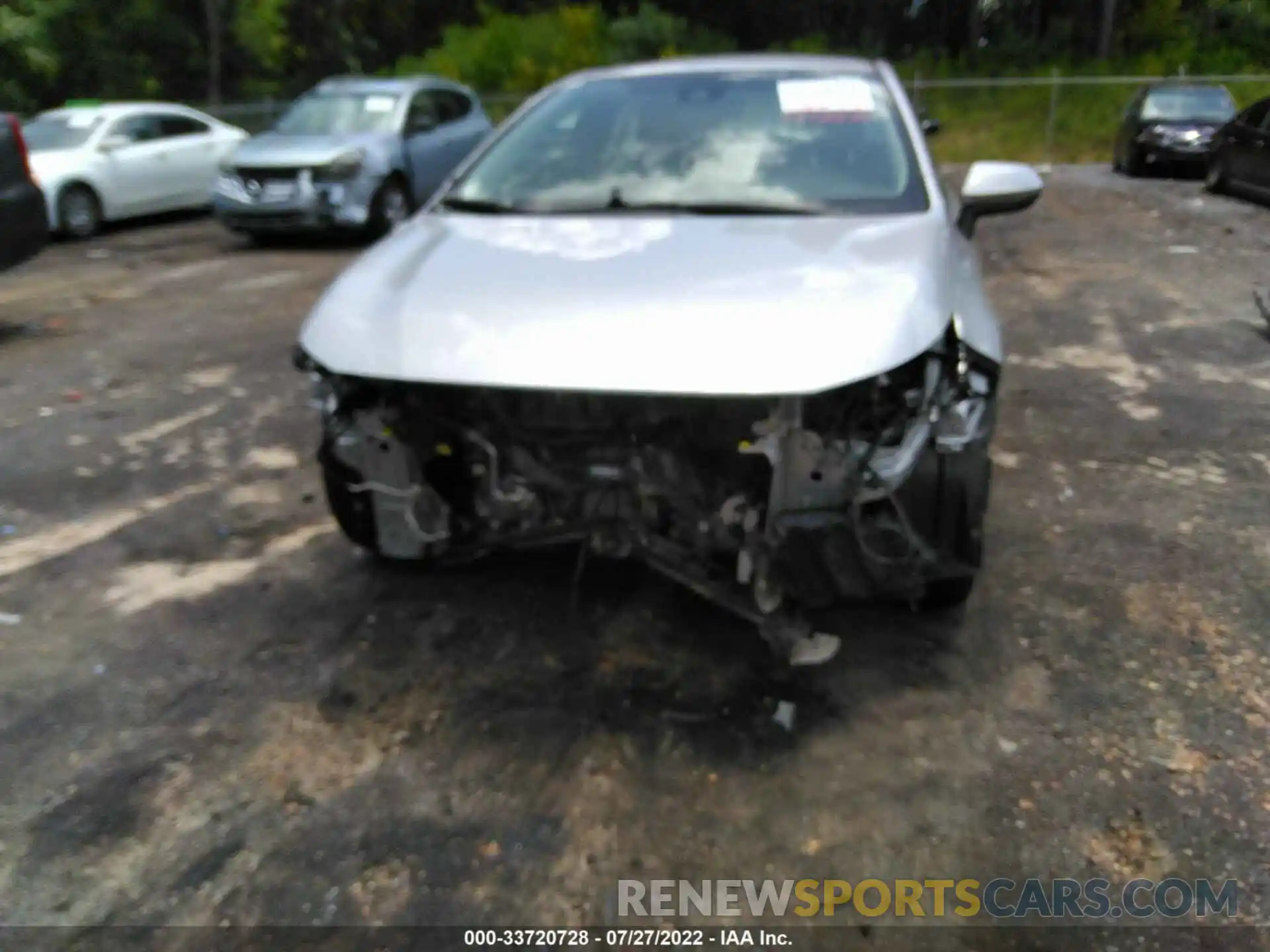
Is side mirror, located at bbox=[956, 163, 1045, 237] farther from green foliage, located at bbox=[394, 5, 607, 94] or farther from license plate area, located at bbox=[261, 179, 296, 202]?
green foliage, located at bbox=[394, 5, 607, 94]

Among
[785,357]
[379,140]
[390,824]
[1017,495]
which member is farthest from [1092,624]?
[379,140]

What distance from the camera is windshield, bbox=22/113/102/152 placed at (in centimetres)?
1206

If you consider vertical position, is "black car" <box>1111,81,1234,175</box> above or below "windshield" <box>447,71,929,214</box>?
below

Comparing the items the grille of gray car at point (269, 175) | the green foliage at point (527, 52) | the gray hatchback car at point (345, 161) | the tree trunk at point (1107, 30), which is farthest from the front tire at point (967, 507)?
the tree trunk at point (1107, 30)

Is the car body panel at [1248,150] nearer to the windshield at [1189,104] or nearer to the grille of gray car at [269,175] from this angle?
the windshield at [1189,104]

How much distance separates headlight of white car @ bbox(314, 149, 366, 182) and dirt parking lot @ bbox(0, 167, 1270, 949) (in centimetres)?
567

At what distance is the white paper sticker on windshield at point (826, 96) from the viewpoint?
13.7 feet

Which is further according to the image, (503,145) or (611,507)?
(503,145)

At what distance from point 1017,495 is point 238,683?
3.09m

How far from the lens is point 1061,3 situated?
98.4 feet

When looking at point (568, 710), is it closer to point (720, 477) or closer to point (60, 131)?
point (720, 477)

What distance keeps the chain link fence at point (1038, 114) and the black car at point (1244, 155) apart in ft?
18.8

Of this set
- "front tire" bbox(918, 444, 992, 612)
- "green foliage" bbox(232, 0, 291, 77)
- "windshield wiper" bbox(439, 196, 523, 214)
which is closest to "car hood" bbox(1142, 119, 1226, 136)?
"windshield wiper" bbox(439, 196, 523, 214)

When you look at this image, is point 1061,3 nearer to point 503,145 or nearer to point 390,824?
point 503,145
